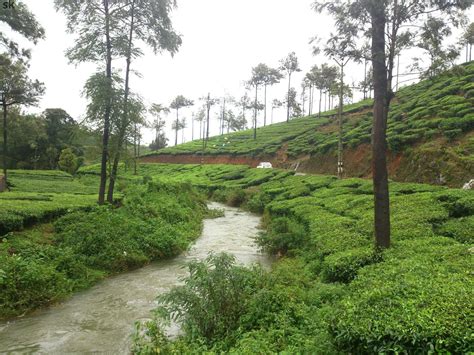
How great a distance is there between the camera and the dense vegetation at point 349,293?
13.0 ft

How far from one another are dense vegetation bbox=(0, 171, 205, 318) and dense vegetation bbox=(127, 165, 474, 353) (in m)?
3.36

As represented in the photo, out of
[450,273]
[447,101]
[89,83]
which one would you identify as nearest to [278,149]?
[447,101]

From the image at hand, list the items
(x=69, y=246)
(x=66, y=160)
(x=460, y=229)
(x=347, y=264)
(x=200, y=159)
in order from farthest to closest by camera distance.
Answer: (x=200, y=159) < (x=66, y=160) < (x=69, y=246) < (x=460, y=229) < (x=347, y=264)

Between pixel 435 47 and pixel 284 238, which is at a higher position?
pixel 435 47

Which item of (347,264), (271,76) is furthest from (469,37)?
(347,264)

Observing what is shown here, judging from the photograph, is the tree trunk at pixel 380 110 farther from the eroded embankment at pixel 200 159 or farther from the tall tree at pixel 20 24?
the eroded embankment at pixel 200 159

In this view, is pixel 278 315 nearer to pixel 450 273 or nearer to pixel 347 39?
pixel 450 273

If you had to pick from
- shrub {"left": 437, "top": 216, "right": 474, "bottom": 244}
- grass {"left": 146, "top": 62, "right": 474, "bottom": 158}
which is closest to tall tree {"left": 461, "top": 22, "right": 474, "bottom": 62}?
grass {"left": 146, "top": 62, "right": 474, "bottom": 158}

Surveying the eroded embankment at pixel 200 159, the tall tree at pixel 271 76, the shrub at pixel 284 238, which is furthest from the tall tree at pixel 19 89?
the tall tree at pixel 271 76

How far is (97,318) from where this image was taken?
7.35 m

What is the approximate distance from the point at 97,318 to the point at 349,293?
211 inches

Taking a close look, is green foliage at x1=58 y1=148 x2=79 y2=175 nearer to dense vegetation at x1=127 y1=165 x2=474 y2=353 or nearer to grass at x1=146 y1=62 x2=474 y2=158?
grass at x1=146 y1=62 x2=474 y2=158

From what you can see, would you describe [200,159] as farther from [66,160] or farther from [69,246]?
[69,246]

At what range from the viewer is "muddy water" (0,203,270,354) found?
20.3 ft
